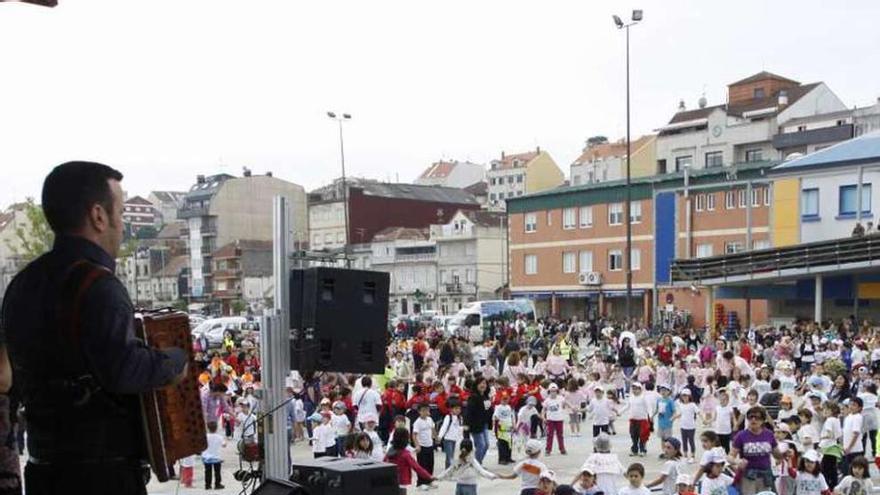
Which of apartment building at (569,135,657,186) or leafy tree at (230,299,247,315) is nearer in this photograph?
apartment building at (569,135,657,186)

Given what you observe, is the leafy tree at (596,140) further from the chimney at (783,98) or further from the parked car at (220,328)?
the parked car at (220,328)

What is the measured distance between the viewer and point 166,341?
296 cm

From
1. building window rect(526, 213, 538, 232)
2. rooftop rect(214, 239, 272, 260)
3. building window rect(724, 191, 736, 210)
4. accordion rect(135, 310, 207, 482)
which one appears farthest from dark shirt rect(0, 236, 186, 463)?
rooftop rect(214, 239, 272, 260)

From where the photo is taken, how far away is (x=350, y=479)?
445 cm

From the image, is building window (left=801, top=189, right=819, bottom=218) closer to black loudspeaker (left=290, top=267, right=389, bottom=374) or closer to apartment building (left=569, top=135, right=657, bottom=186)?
apartment building (left=569, top=135, right=657, bottom=186)

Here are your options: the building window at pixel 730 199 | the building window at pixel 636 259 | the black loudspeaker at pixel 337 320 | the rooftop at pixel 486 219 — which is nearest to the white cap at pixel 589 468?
the black loudspeaker at pixel 337 320

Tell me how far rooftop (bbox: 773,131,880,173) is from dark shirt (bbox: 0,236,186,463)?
4121cm

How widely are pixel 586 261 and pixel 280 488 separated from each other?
55.4 m

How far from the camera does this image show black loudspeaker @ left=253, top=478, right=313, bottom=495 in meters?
3.52

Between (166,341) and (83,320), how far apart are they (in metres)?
0.44

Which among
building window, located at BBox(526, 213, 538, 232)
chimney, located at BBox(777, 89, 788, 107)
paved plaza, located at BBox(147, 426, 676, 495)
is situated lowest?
paved plaza, located at BBox(147, 426, 676, 495)

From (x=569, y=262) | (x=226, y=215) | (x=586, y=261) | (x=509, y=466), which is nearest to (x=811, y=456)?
(x=509, y=466)

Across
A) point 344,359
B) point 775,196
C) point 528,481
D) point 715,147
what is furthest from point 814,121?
point 344,359

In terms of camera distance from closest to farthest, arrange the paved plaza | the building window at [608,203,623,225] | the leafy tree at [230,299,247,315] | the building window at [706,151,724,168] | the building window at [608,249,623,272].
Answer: the paved plaza < the building window at [608,203,623,225] < the building window at [608,249,623,272] < the building window at [706,151,724,168] < the leafy tree at [230,299,247,315]
